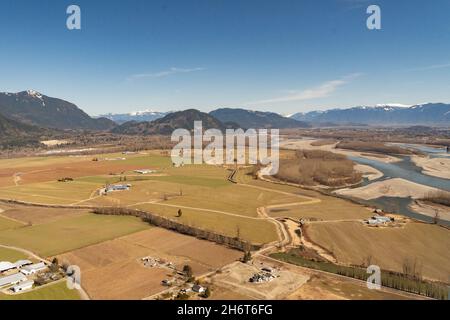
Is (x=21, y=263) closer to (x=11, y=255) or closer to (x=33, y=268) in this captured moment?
(x=33, y=268)

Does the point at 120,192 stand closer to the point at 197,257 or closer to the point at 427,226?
the point at 197,257

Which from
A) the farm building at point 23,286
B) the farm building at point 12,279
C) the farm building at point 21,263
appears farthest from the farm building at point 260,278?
the farm building at point 21,263

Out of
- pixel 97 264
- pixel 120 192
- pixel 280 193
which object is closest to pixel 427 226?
pixel 280 193

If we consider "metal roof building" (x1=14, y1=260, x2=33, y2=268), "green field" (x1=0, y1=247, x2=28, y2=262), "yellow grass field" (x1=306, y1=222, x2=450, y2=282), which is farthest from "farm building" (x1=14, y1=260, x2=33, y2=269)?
"yellow grass field" (x1=306, y1=222, x2=450, y2=282)

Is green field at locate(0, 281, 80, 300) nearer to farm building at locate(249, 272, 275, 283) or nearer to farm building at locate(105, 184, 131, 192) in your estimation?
farm building at locate(249, 272, 275, 283)
